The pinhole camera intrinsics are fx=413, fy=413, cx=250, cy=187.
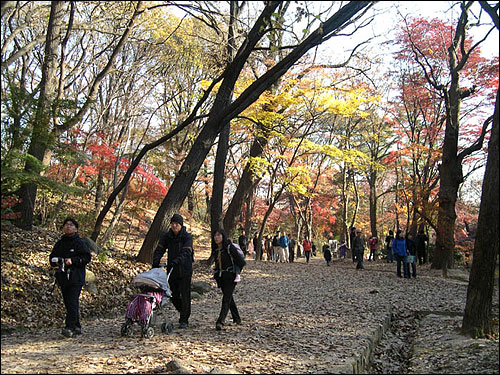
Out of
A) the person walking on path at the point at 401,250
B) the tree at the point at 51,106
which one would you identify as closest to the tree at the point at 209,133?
the tree at the point at 51,106

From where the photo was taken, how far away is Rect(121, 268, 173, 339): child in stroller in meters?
5.68

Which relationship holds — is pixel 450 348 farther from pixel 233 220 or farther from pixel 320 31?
pixel 233 220

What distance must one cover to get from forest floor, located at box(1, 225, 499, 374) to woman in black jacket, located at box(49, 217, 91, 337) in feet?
0.89

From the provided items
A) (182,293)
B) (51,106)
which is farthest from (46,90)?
(182,293)

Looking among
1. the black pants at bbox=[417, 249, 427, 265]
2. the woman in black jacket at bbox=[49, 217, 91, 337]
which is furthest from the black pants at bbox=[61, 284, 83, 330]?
the black pants at bbox=[417, 249, 427, 265]

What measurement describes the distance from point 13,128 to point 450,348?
7.46 metres

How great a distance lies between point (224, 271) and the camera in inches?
256

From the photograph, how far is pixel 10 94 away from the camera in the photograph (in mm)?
6684

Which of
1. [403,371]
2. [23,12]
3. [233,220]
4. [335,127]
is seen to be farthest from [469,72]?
[23,12]

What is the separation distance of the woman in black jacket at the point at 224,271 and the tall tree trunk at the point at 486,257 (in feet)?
11.7

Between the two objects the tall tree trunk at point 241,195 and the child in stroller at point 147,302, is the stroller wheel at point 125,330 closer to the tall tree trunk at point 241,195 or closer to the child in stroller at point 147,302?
the child in stroller at point 147,302

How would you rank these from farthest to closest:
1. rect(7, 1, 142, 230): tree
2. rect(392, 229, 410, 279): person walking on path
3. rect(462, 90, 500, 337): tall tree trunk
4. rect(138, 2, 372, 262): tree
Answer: rect(392, 229, 410, 279): person walking on path, rect(138, 2, 372, 262): tree, rect(7, 1, 142, 230): tree, rect(462, 90, 500, 337): tall tree trunk

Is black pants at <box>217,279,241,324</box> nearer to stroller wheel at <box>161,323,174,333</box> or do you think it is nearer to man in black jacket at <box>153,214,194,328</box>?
Result: man in black jacket at <box>153,214,194,328</box>

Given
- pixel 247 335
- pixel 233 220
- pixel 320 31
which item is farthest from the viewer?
pixel 233 220
